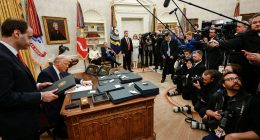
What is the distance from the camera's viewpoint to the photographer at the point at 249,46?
69.1 inches

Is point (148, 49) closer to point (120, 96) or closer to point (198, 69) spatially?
point (198, 69)

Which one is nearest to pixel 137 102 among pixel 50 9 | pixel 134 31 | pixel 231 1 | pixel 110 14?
pixel 50 9

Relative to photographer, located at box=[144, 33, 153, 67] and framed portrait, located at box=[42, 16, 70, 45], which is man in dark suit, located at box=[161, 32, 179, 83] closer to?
photographer, located at box=[144, 33, 153, 67]

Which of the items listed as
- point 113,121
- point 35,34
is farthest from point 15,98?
point 35,34

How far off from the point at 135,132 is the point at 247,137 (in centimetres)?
112

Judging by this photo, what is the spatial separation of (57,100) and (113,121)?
0.83 metres

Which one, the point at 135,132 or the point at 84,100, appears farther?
the point at 135,132

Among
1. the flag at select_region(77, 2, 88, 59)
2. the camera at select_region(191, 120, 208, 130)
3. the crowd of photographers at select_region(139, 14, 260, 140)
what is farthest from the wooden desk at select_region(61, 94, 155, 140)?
the flag at select_region(77, 2, 88, 59)

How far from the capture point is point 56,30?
5395 mm

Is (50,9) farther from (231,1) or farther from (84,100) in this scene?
(231,1)

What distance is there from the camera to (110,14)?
Result: 6.64 m

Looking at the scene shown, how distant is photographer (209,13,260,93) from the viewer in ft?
5.76

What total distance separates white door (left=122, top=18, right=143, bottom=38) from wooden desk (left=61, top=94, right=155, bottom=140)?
5.89m

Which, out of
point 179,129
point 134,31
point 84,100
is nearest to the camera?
point 84,100
